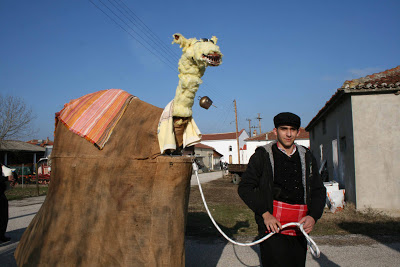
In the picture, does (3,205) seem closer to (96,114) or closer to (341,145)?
(96,114)

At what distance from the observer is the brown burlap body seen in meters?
2.51

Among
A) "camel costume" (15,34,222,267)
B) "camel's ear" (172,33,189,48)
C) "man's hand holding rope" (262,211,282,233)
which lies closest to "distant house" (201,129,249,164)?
"camel costume" (15,34,222,267)

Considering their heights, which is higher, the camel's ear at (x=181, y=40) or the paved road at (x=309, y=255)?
the camel's ear at (x=181, y=40)

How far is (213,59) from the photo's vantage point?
239cm

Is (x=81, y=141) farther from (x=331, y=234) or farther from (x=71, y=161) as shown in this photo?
(x=331, y=234)

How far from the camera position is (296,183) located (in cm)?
239

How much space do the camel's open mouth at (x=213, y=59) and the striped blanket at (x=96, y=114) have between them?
1059mm

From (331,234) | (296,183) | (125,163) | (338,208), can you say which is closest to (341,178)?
(338,208)

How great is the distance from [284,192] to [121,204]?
1365 millimetres

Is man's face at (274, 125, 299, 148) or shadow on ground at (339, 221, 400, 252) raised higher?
man's face at (274, 125, 299, 148)

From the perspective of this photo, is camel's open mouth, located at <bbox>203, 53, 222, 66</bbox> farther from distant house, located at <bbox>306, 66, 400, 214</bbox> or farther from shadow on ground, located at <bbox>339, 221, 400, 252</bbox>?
distant house, located at <bbox>306, 66, 400, 214</bbox>

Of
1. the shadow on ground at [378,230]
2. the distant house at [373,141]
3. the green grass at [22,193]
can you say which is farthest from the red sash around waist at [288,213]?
the green grass at [22,193]

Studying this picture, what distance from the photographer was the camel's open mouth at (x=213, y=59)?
237cm

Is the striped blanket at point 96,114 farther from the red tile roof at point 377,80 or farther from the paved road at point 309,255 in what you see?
the red tile roof at point 377,80
